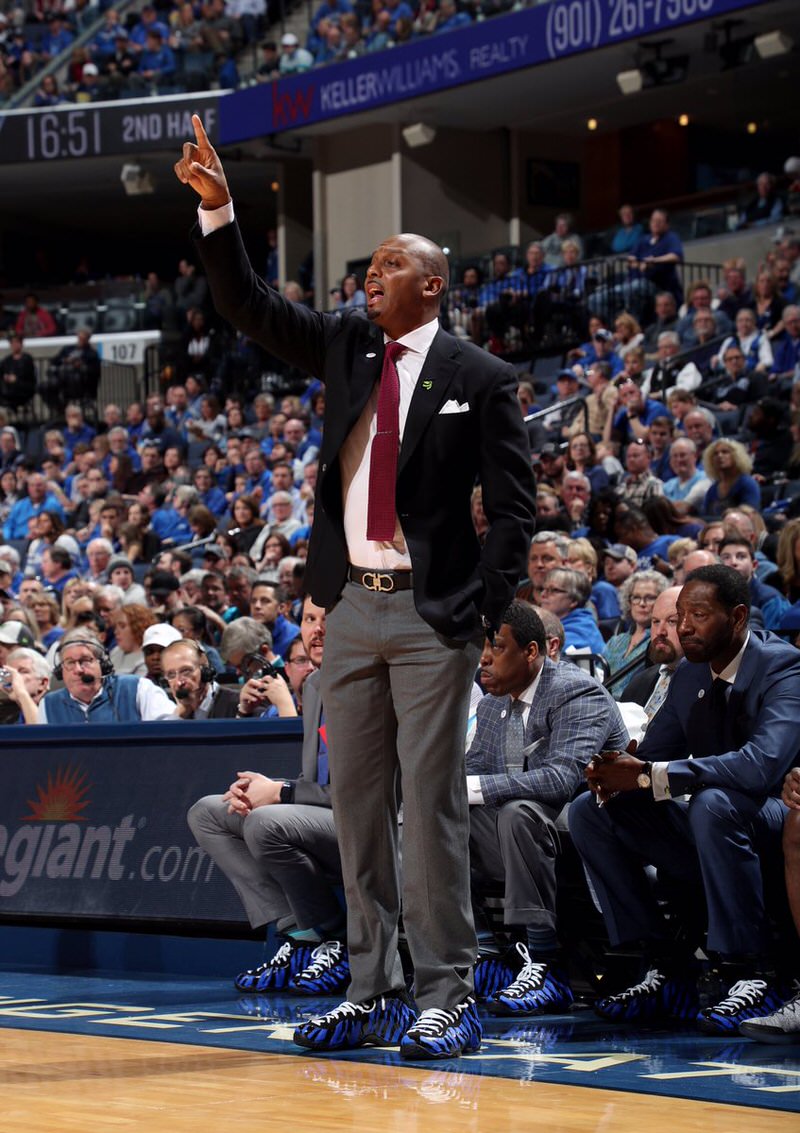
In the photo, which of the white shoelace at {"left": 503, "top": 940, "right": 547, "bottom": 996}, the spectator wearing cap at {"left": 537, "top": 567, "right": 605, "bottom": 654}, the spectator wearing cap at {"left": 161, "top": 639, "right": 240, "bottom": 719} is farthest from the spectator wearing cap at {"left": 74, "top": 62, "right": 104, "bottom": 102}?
the white shoelace at {"left": 503, "top": 940, "right": 547, "bottom": 996}

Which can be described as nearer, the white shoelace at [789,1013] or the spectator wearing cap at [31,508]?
the white shoelace at [789,1013]

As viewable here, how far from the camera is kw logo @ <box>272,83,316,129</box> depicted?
21828mm

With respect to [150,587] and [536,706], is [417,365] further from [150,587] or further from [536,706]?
[150,587]

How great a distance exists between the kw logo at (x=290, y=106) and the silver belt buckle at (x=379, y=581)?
723 inches

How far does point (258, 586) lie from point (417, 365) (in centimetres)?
540

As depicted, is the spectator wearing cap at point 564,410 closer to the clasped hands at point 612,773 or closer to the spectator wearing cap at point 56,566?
the spectator wearing cap at point 56,566

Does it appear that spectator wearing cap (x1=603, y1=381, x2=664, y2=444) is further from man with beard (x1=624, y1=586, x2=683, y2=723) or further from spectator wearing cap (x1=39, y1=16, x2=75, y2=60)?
spectator wearing cap (x1=39, y1=16, x2=75, y2=60)

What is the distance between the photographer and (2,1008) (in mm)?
5438

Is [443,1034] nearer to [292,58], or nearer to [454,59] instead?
[454,59]

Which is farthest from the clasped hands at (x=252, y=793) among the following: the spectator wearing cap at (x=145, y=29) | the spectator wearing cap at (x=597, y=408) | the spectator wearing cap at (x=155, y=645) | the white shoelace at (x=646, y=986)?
the spectator wearing cap at (x=145, y=29)

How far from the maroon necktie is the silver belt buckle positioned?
8 cm

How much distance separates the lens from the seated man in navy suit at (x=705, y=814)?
4801mm

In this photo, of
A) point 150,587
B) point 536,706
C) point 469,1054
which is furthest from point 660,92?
point 469,1054

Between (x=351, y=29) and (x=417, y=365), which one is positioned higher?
(x=351, y=29)
